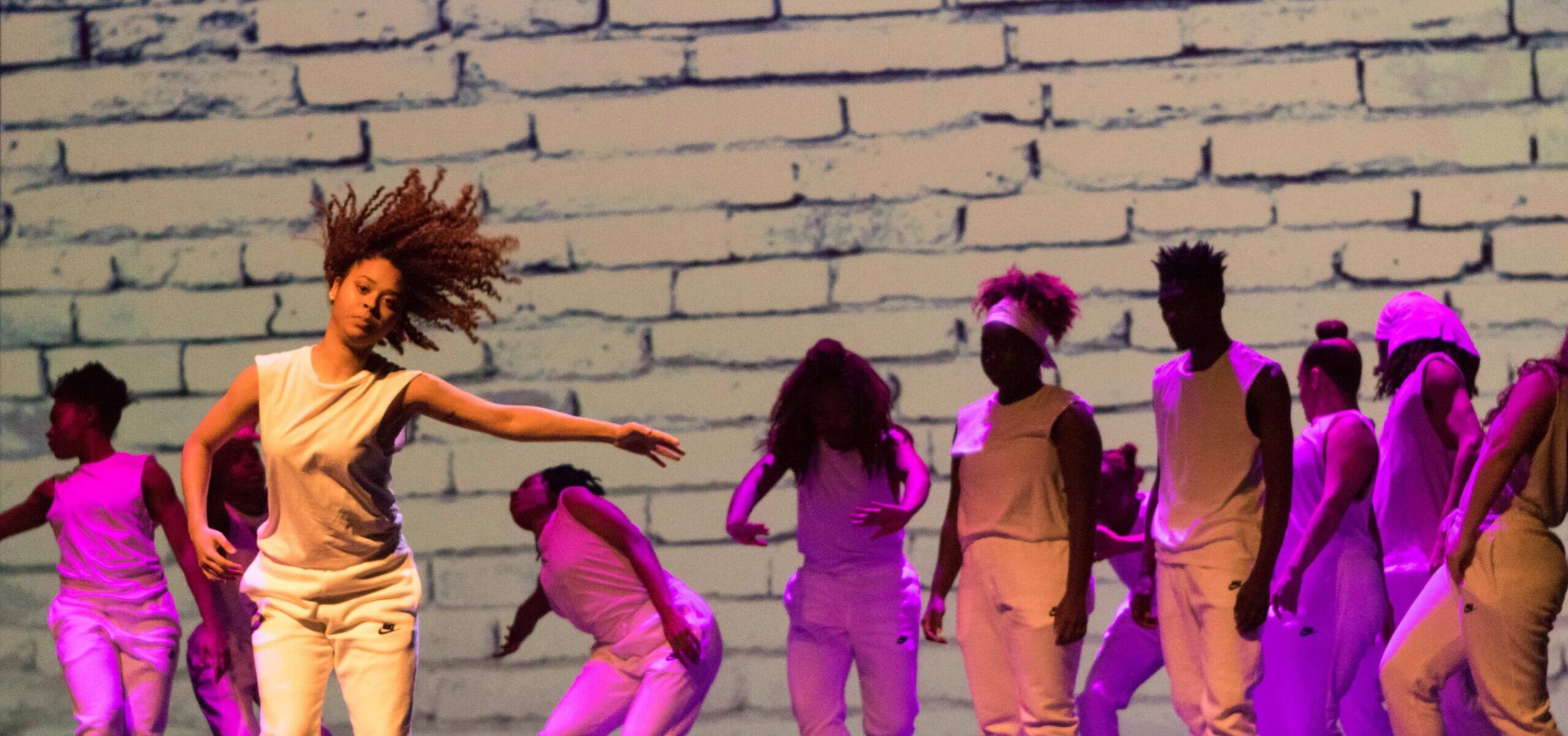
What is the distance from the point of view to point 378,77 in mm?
5059

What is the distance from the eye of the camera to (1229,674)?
11.1 feet

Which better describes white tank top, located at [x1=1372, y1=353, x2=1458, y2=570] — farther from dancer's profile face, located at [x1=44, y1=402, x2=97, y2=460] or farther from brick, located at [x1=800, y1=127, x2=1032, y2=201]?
dancer's profile face, located at [x1=44, y1=402, x2=97, y2=460]

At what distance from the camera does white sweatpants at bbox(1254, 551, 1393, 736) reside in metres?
3.63

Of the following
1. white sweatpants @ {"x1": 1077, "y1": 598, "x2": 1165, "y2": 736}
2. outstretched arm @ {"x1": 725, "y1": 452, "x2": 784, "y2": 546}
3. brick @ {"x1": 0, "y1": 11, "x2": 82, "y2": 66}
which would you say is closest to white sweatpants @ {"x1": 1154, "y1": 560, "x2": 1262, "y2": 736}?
white sweatpants @ {"x1": 1077, "y1": 598, "x2": 1165, "y2": 736}

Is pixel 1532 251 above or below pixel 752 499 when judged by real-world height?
above

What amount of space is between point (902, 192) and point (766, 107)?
0.53 m

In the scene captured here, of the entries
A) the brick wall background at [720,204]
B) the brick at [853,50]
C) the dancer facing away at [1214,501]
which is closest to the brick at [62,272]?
the brick wall background at [720,204]

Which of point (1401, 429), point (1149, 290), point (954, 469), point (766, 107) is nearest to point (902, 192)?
point (766, 107)

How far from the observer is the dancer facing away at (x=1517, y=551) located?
10.4ft

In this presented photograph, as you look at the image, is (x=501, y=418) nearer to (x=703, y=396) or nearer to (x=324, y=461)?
(x=324, y=461)

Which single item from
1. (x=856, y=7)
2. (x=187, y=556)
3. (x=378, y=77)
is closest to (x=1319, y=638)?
(x=856, y=7)

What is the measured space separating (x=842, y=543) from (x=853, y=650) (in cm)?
28

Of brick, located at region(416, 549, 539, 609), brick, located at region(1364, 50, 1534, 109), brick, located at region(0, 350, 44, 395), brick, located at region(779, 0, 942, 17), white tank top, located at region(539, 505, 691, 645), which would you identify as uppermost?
brick, located at region(779, 0, 942, 17)

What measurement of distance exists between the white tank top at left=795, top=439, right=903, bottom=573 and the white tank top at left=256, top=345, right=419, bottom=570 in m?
1.23
